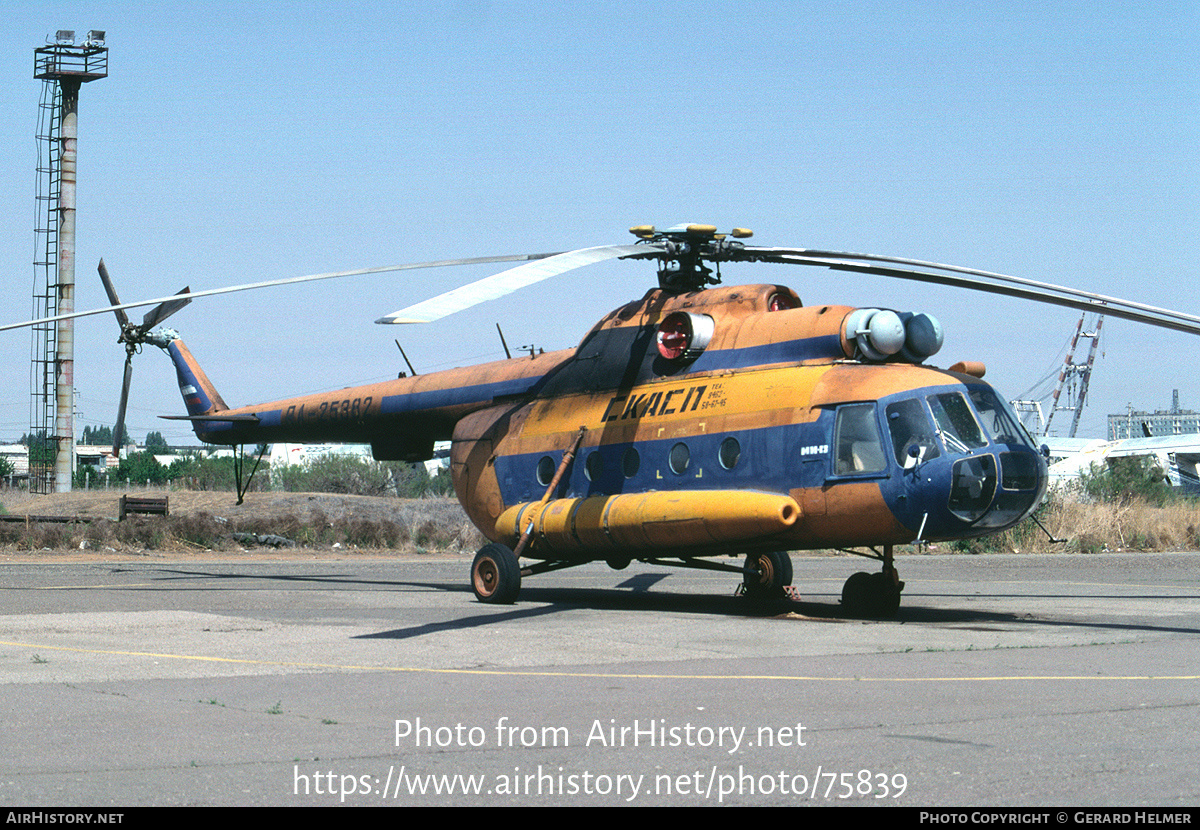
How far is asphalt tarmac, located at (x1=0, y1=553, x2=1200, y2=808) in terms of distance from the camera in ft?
19.4

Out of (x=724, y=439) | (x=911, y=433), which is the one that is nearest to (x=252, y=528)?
(x=724, y=439)

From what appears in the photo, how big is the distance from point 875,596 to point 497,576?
512 centimetres

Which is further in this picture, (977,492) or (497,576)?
(497,576)

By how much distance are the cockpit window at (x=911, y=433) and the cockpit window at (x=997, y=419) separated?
713mm

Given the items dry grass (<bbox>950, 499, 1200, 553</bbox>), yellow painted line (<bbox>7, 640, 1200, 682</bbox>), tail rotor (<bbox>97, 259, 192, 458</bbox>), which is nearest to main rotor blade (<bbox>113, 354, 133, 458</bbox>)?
tail rotor (<bbox>97, 259, 192, 458</bbox>)

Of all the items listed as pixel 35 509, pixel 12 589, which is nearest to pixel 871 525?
pixel 12 589

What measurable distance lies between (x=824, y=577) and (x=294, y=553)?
14.6 meters

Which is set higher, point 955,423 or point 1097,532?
point 955,423

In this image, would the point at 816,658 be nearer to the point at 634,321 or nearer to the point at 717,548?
the point at 717,548

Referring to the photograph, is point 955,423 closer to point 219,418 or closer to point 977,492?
point 977,492

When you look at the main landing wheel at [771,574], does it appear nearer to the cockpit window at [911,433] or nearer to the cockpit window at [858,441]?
the cockpit window at [858,441]

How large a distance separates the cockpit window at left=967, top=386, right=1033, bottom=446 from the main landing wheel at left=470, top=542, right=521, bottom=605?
658cm

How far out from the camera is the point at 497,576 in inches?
642
